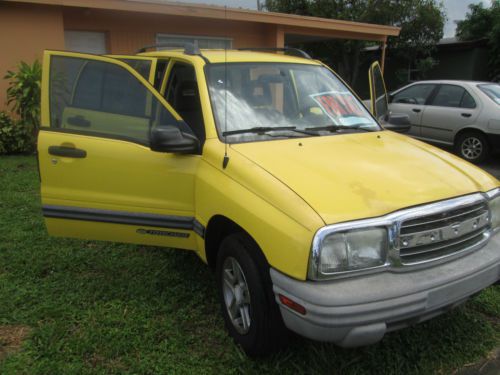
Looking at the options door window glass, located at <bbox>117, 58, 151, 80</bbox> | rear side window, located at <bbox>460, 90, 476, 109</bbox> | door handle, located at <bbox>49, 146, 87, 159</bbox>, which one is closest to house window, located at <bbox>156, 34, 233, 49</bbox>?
rear side window, located at <bbox>460, 90, 476, 109</bbox>

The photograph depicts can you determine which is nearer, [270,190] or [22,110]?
[270,190]

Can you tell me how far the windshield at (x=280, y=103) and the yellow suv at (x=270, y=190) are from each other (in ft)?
0.04

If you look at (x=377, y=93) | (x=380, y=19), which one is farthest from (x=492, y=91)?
(x=380, y=19)

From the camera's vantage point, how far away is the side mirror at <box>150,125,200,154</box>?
300 centimetres

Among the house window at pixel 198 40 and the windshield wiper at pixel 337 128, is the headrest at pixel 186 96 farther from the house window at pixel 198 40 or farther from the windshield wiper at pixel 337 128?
the house window at pixel 198 40

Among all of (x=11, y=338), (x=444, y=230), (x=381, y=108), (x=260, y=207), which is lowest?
(x=11, y=338)

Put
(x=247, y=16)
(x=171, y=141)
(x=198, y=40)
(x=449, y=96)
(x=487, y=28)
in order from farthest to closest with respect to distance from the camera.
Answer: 1. (x=487, y=28)
2. (x=198, y=40)
3. (x=247, y=16)
4. (x=449, y=96)
5. (x=171, y=141)

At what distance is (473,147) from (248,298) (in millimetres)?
7188

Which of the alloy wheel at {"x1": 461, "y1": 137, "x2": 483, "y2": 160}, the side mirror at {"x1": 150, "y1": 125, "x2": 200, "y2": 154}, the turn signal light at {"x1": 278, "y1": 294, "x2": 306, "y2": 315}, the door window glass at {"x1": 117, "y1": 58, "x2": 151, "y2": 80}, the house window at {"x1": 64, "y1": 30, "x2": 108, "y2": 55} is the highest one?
the house window at {"x1": 64, "y1": 30, "x2": 108, "y2": 55}

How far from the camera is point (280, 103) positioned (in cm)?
356

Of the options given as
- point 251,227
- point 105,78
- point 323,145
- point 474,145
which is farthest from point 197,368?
point 474,145

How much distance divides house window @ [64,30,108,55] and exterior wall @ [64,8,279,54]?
0.12m

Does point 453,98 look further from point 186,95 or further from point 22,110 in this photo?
point 22,110

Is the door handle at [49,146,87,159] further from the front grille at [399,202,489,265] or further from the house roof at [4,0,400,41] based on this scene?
the house roof at [4,0,400,41]
